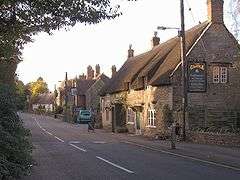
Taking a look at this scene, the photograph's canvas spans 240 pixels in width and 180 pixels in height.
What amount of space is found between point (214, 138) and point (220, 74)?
1144cm

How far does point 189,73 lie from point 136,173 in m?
22.6

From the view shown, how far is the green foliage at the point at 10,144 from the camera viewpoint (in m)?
11.0

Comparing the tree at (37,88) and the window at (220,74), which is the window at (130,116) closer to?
the window at (220,74)

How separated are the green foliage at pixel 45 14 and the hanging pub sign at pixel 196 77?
24.0 metres

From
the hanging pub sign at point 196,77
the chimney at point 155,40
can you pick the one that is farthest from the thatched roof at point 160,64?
the chimney at point 155,40

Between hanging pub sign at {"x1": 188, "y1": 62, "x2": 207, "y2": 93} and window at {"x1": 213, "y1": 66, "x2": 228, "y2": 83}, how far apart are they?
144 cm

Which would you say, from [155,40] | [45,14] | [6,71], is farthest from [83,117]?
[45,14]

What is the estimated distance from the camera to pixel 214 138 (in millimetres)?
29672

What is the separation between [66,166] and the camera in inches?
712

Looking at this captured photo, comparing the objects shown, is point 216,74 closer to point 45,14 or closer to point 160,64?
point 160,64

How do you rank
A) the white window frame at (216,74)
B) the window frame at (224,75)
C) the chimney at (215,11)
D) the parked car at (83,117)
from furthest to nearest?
the parked car at (83,117) → the window frame at (224,75) → the white window frame at (216,74) → the chimney at (215,11)

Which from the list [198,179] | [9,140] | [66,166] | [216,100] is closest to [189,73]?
[216,100]

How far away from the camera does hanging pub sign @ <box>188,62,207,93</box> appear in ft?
125

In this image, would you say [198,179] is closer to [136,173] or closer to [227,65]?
[136,173]
